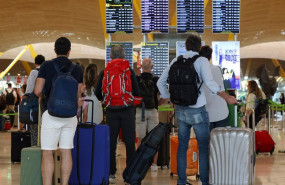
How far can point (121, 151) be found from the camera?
33.9 ft

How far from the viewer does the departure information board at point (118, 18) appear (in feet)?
35.6

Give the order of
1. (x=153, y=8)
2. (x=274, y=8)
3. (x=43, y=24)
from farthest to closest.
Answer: (x=43, y=24), (x=274, y=8), (x=153, y=8)

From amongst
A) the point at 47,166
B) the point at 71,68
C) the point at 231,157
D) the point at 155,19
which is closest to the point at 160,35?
the point at 155,19

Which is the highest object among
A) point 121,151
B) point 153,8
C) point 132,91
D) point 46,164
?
point 153,8

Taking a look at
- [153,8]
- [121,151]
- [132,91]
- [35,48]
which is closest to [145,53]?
[153,8]

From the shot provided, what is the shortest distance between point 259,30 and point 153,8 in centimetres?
1355

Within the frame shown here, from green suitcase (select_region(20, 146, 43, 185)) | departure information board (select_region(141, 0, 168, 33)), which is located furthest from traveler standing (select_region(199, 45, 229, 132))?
departure information board (select_region(141, 0, 168, 33))

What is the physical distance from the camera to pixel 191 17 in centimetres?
1128

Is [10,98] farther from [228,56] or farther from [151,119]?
[151,119]

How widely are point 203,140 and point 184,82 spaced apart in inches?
25.2

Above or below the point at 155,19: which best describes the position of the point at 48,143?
below

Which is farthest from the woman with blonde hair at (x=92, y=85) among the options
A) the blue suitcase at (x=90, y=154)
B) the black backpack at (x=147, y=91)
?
the blue suitcase at (x=90, y=154)

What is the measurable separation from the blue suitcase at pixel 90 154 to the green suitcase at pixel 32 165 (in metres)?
0.57

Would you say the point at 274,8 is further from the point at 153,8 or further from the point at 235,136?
the point at 235,136
